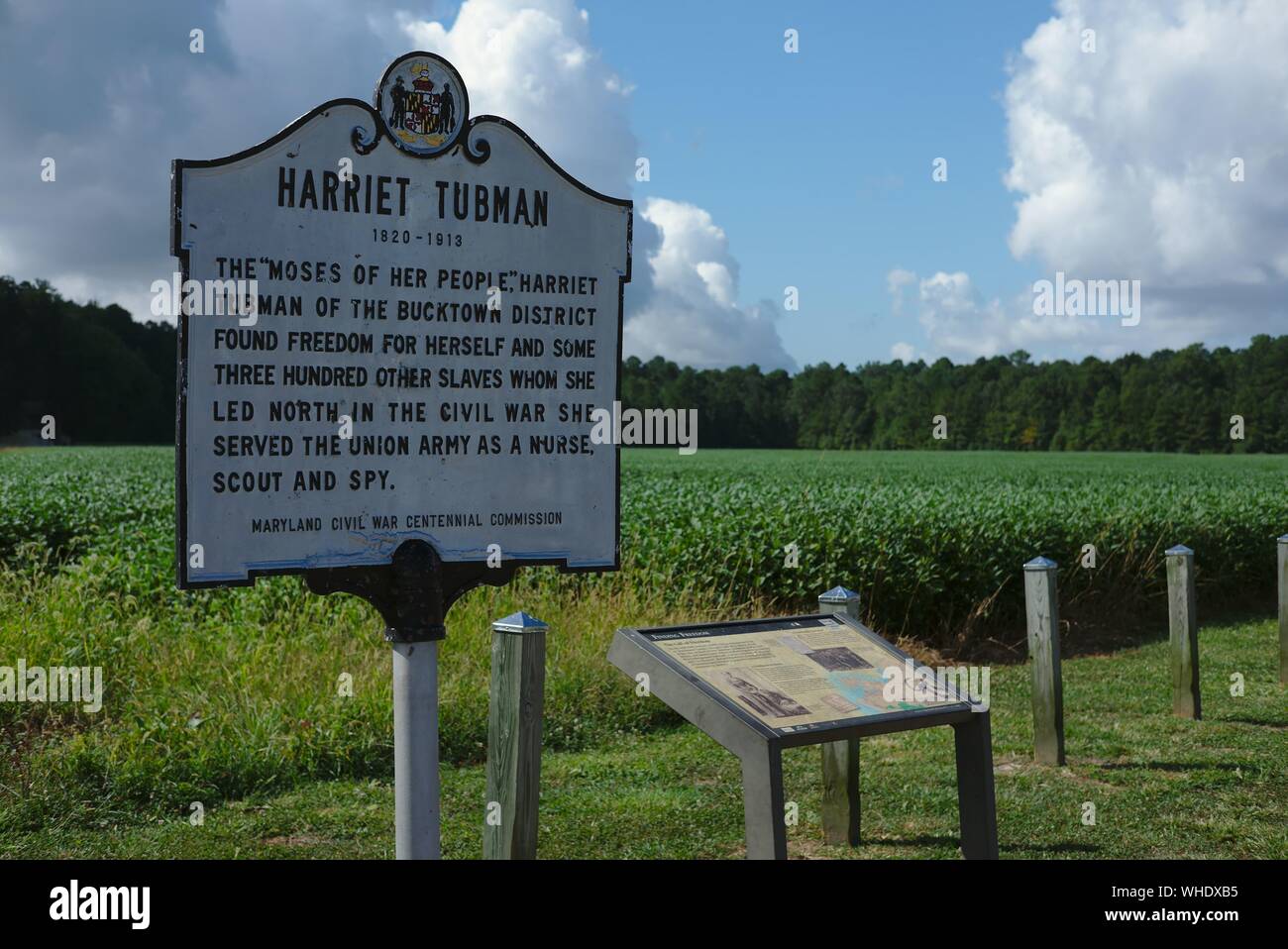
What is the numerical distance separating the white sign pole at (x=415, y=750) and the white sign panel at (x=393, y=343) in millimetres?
366

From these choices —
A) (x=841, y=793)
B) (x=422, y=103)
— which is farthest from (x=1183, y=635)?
(x=422, y=103)

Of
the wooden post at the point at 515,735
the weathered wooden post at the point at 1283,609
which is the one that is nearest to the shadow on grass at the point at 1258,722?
the weathered wooden post at the point at 1283,609

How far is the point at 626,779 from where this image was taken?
6.59m

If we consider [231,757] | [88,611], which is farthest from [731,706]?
[88,611]

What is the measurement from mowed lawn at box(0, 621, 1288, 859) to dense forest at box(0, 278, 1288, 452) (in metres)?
57.6


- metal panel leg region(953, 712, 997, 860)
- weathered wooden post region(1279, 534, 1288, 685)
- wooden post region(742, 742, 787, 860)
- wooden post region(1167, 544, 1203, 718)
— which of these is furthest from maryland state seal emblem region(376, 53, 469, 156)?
weathered wooden post region(1279, 534, 1288, 685)

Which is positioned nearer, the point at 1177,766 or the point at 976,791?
the point at 976,791

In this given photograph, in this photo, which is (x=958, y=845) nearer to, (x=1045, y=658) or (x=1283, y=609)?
(x=1045, y=658)

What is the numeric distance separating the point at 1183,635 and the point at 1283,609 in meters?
2.57

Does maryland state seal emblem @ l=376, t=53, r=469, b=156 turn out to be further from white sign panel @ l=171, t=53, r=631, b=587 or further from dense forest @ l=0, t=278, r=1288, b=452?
dense forest @ l=0, t=278, r=1288, b=452

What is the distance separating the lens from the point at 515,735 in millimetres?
3787

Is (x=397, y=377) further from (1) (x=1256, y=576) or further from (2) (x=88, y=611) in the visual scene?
(1) (x=1256, y=576)

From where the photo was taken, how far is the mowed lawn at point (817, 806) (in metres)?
5.43

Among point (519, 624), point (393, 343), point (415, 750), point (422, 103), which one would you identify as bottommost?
point (415, 750)
